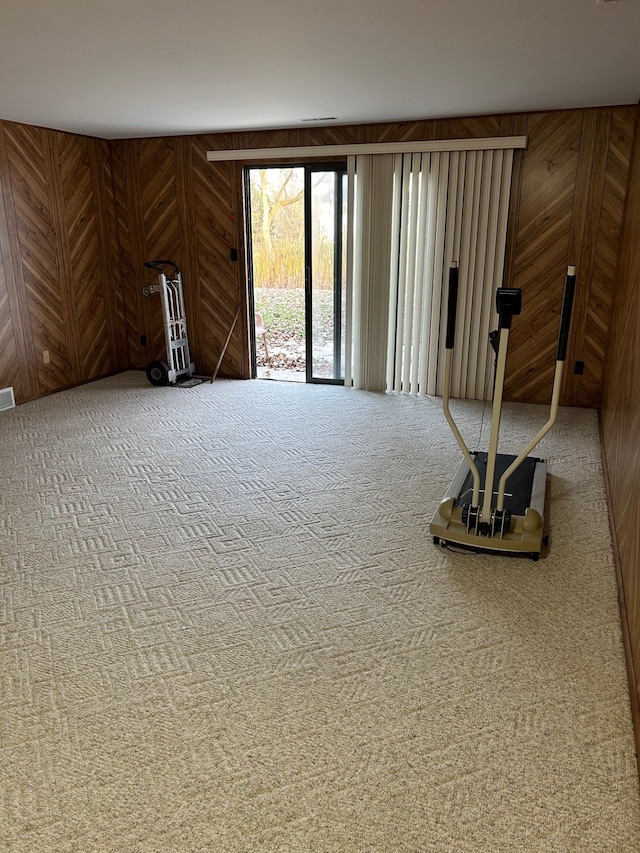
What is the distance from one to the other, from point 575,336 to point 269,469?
2946 millimetres

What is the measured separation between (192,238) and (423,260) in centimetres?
238

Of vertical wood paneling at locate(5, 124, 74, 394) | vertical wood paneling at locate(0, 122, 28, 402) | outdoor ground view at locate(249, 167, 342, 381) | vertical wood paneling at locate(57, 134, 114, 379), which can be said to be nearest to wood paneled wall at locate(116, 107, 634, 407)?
outdoor ground view at locate(249, 167, 342, 381)

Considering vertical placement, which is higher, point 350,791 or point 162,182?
point 162,182

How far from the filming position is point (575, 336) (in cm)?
519

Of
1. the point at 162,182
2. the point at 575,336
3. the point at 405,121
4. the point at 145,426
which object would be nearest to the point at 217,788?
the point at 145,426

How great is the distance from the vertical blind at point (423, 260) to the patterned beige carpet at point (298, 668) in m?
1.83

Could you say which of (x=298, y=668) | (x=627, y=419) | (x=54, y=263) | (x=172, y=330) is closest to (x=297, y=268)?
(x=172, y=330)

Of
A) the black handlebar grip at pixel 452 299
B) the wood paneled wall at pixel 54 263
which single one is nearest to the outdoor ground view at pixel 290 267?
the wood paneled wall at pixel 54 263

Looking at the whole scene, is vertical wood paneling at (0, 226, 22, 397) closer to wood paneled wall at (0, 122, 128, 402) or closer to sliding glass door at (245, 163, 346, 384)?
wood paneled wall at (0, 122, 128, 402)

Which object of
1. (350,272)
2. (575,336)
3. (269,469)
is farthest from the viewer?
(350,272)

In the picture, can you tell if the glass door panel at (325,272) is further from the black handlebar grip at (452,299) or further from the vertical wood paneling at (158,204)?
the black handlebar grip at (452,299)

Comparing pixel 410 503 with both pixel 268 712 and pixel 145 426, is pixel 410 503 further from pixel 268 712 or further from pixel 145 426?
pixel 145 426

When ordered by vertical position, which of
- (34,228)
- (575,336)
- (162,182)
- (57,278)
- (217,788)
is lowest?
(217,788)

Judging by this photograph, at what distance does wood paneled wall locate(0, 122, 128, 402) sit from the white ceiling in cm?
63
